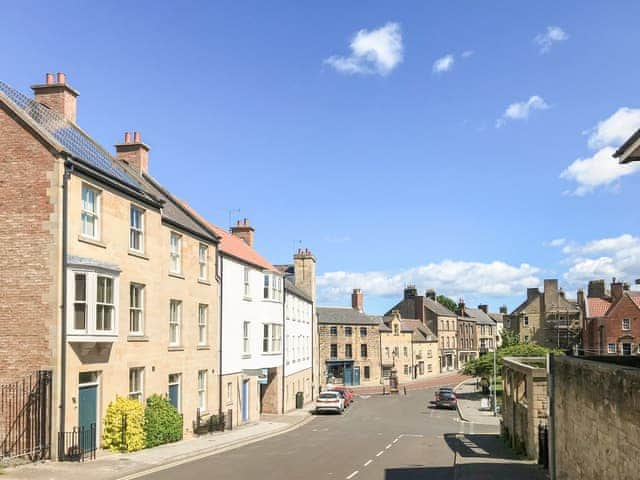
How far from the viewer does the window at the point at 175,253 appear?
29.4 m

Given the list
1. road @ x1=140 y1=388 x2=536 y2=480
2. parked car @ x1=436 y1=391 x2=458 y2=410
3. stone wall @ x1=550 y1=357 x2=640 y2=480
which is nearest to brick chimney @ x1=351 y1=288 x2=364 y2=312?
parked car @ x1=436 y1=391 x2=458 y2=410

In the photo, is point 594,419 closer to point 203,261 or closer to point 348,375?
point 203,261

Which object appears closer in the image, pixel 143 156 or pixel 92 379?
pixel 92 379

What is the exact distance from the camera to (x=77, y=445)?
67.7 feet

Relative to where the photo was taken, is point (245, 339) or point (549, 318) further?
point (549, 318)

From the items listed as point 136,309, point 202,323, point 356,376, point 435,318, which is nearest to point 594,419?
point 136,309

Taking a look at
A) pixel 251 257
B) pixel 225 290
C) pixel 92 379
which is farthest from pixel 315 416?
pixel 92 379

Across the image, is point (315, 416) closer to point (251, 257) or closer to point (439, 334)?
point (251, 257)

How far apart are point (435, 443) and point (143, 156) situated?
1941 centimetres

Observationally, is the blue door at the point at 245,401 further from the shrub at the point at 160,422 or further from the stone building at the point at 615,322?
the stone building at the point at 615,322

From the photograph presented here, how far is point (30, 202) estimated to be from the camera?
21000mm

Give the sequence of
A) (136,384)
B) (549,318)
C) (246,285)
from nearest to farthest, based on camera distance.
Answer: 1. (136,384)
2. (246,285)
3. (549,318)

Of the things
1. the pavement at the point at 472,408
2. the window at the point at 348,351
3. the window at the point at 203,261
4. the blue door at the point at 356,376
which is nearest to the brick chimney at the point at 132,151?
the window at the point at 203,261

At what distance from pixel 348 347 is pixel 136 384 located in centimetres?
6025
